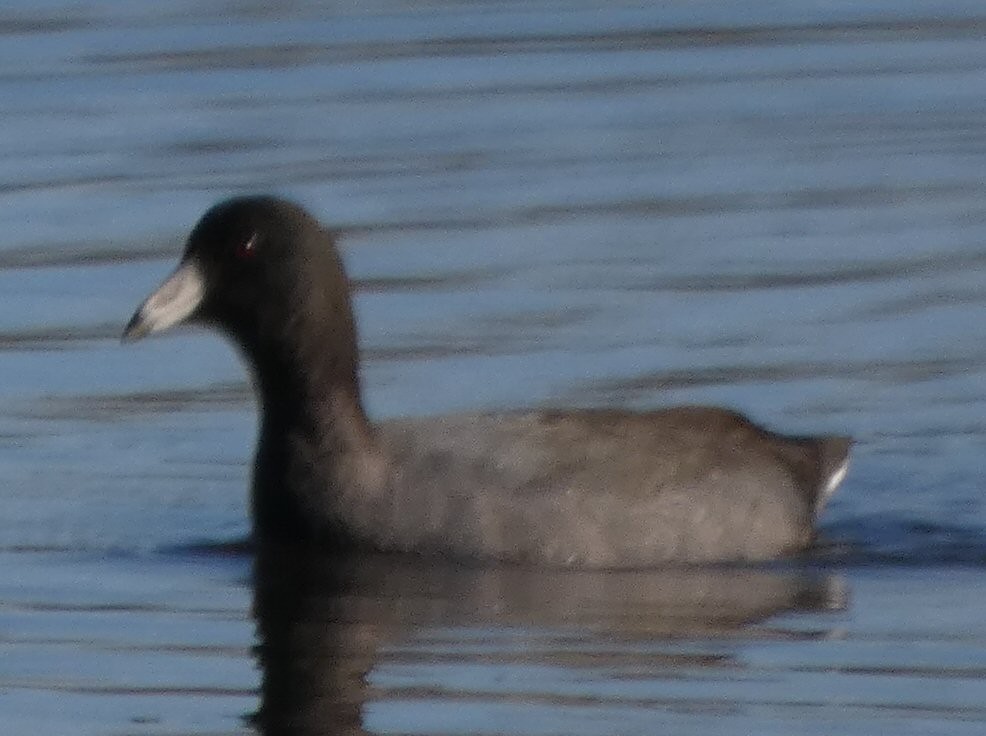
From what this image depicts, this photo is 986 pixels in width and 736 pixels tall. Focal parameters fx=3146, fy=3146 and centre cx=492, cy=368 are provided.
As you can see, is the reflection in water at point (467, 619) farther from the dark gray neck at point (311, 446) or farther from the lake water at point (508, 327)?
the dark gray neck at point (311, 446)

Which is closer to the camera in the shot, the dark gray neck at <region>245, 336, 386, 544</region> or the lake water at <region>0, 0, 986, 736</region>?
the lake water at <region>0, 0, 986, 736</region>

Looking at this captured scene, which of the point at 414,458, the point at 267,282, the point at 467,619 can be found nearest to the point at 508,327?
the point at 267,282

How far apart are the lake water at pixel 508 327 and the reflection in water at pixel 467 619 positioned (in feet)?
0.07

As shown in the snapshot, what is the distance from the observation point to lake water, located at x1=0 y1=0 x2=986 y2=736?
966 centimetres

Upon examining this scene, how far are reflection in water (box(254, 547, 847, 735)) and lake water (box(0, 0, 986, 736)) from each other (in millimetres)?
20

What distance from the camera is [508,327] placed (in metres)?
14.2

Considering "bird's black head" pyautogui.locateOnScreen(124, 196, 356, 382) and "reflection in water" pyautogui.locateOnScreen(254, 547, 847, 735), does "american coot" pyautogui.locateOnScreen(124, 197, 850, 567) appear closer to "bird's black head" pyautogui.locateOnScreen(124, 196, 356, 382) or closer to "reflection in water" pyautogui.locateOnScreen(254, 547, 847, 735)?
"bird's black head" pyautogui.locateOnScreen(124, 196, 356, 382)

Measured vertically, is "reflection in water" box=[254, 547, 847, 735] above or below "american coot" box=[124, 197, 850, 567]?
below

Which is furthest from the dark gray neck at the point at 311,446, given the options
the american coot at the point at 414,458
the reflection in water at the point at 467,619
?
the reflection in water at the point at 467,619

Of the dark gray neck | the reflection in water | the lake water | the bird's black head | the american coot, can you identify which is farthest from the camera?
the bird's black head

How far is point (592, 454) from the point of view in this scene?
37.2ft

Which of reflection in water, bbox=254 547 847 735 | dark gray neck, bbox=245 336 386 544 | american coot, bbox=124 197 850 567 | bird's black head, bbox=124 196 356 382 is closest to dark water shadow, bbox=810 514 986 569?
american coot, bbox=124 197 850 567

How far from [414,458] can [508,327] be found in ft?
10.4

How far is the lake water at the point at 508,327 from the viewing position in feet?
31.7
